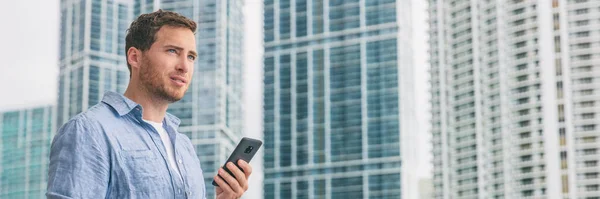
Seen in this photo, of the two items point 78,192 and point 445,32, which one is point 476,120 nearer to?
point 445,32

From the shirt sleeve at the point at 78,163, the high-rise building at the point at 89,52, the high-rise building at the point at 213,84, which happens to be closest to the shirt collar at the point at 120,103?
the shirt sleeve at the point at 78,163

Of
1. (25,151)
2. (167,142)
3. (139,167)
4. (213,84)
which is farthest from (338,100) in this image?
(139,167)

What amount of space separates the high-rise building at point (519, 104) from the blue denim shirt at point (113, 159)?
359 feet

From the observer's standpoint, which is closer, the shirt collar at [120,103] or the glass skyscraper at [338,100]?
the shirt collar at [120,103]

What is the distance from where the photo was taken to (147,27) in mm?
3172

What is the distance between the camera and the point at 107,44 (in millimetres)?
122250

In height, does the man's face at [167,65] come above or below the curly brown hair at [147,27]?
below

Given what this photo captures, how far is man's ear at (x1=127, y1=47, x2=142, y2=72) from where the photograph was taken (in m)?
3.17

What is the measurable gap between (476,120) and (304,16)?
101 feet

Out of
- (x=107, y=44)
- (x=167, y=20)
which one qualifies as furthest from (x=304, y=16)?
(x=167, y=20)

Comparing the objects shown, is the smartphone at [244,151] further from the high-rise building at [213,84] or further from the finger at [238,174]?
the high-rise building at [213,84]

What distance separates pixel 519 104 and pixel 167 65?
115 metres

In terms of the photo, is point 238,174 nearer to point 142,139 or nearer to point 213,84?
point 142,139

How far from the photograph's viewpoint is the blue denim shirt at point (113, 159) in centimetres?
286
